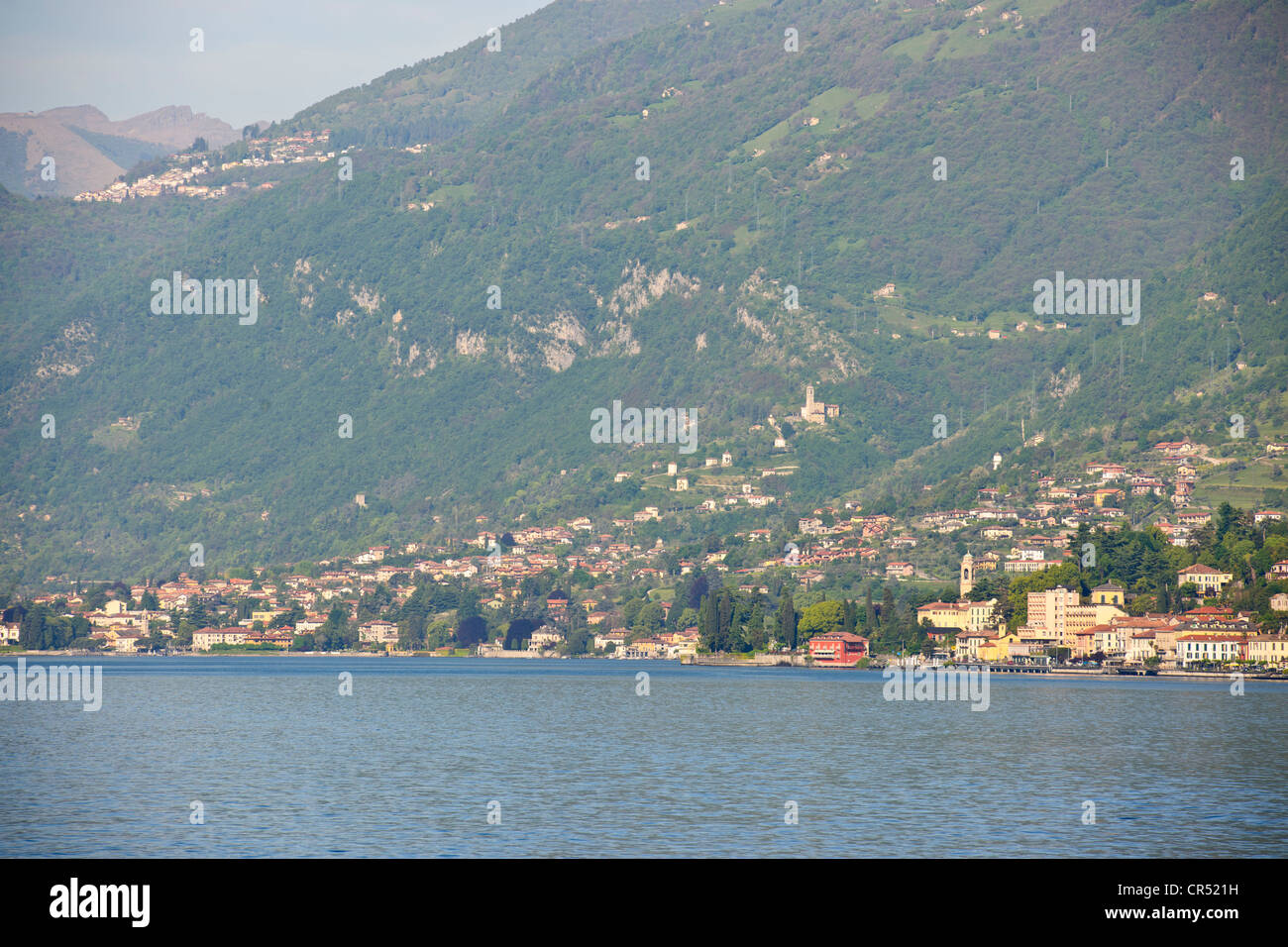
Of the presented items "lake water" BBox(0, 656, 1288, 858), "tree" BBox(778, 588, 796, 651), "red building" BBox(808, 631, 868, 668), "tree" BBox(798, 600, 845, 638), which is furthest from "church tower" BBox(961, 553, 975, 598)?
"lake water" BBox(0, 656, 1288, 858)

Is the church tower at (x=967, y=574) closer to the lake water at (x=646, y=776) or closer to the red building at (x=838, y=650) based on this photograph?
the red building at (x=838, y=650)

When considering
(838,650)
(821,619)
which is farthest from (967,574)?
(838,650)

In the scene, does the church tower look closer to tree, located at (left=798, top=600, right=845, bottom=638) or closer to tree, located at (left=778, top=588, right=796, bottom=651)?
tree, located at (left=798, top=600, right=845, bottom=638)
